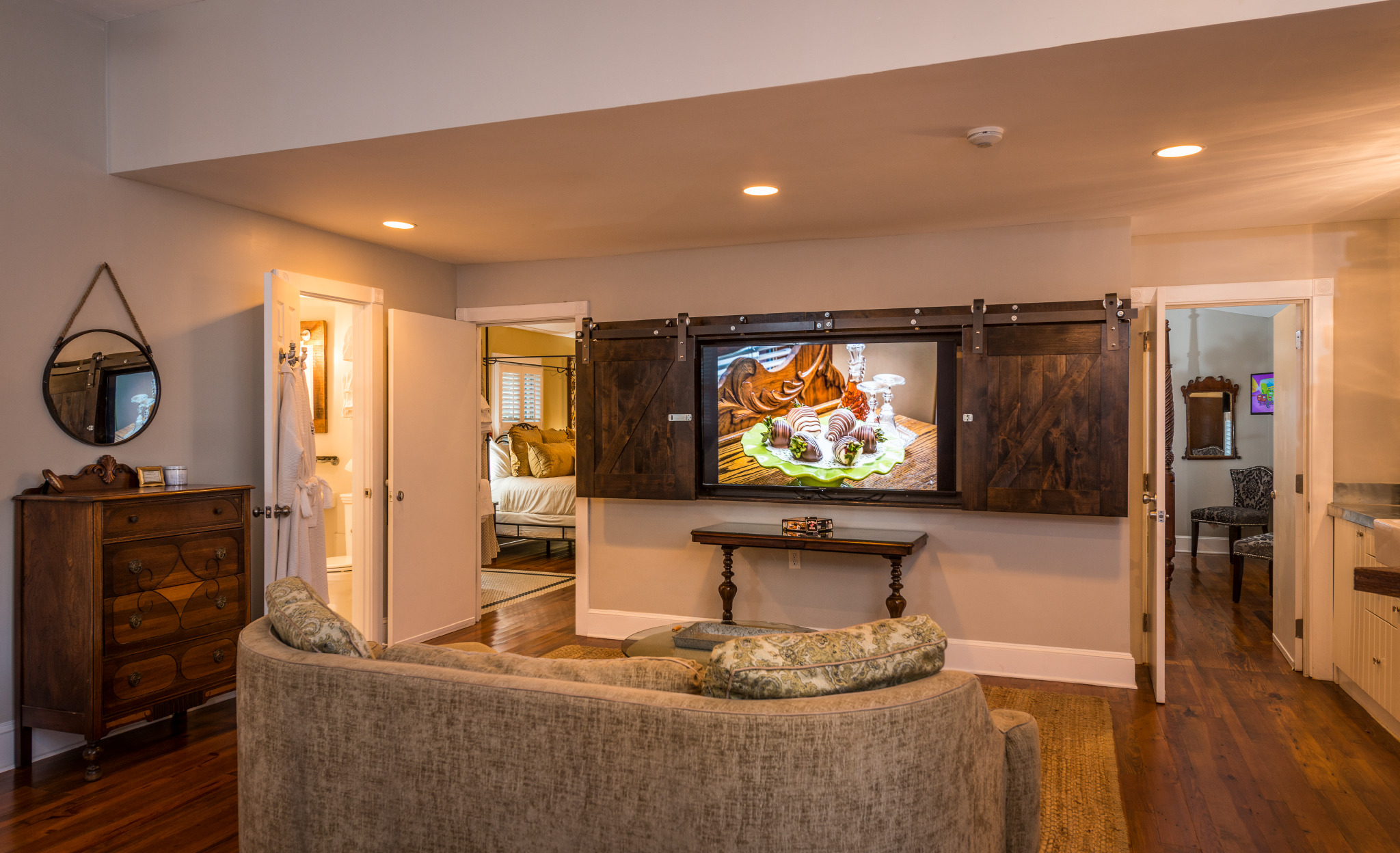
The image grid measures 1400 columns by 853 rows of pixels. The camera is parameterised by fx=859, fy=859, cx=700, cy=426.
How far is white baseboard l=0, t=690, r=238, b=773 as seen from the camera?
3.30 metres

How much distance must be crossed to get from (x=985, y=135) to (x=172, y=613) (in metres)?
3.64

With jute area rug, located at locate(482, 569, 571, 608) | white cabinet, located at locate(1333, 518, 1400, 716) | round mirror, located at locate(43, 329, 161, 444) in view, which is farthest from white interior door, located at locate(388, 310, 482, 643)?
white cabinet, located at locate(1333, 518, 1400, 716)

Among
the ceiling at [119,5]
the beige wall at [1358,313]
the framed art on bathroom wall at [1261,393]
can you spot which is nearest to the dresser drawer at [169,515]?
the ceiling at [119,5]

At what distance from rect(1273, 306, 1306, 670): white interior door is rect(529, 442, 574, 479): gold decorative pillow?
5.92 m

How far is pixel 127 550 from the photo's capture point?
3295mm

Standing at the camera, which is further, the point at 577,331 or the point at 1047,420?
the point at 577,331

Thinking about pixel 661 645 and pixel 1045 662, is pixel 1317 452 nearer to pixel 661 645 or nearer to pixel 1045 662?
pixel 1045 662

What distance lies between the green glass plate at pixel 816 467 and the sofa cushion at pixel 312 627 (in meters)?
2.96

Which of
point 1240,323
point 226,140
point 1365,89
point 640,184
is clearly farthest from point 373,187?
point 1240,323

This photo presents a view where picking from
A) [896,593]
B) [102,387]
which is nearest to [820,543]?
[896,593]

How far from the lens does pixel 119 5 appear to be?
3.50 metres

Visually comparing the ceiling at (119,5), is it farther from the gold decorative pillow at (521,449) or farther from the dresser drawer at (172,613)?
the gold decorative pillow at (521,449)

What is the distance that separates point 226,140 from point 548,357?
608 cm

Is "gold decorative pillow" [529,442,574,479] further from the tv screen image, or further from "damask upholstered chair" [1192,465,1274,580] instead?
"damask upholstered chair" [1192,465,1274,580]
